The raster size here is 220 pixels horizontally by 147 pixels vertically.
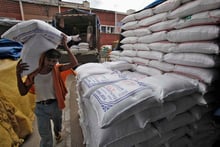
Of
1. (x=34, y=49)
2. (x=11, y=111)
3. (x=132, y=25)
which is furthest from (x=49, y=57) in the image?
(x=132, y=25)

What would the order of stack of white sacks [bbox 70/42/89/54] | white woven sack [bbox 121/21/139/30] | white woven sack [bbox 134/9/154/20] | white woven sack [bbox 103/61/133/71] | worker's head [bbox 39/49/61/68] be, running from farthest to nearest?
stack of white sacks [bbox 70/42/89/54] < white woven sack [bbox 121/21/139/30] < white woven sack [bbox 103/61/133/71] < white woven sack [bbox 134/9/154/20] < worker's head [bbox 39/49/61/68]

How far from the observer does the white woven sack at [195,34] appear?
119 centimetres

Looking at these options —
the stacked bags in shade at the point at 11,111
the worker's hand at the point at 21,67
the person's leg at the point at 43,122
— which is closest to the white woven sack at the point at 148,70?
the person's leg at the point at 43,122

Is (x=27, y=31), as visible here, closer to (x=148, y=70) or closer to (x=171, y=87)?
(x=171, y=87)

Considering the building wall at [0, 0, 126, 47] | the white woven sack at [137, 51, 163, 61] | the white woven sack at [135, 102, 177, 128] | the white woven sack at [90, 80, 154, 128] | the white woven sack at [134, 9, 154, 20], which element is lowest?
the white woven sack at [135, 102, 177, 128]

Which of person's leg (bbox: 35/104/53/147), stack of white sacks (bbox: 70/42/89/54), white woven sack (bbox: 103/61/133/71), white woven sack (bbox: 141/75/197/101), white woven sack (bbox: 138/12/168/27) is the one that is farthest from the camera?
stack of white sacks (bbox: 70/42/89/54)

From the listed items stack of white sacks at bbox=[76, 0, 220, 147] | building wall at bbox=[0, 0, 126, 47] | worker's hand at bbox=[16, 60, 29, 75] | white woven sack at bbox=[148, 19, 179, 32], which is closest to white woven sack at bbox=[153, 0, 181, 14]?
stack of white sacks at bbox=[76, 0, 220, 147]

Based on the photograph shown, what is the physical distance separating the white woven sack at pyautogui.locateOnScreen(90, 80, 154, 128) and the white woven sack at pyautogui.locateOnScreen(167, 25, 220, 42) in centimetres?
66

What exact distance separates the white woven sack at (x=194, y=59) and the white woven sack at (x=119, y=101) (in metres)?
0.55

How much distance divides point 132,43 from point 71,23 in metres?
4.72

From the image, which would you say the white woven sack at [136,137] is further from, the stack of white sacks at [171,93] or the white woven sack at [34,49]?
the white woven sack at [34,49]

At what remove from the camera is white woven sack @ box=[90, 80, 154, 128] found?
0.94 metres

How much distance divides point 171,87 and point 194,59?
0.43 metres

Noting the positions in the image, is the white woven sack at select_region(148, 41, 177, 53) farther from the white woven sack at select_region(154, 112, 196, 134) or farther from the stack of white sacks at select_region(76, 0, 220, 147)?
the white woven sack at select_region(154, 112, 196, 134)
